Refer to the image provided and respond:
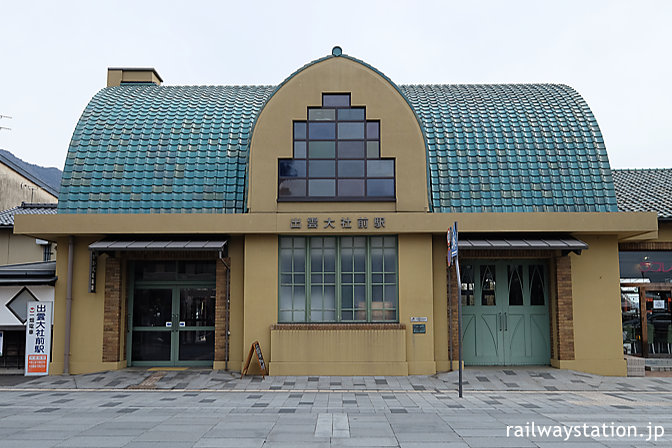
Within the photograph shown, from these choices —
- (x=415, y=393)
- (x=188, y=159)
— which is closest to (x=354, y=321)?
(x=415, y=393)

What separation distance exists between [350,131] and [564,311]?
7.53 meters

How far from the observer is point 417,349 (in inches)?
568

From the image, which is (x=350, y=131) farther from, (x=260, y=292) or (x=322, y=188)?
(x=260, y=292)

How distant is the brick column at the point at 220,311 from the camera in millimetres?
15070

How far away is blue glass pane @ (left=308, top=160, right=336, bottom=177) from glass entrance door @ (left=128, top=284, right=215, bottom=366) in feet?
14.5

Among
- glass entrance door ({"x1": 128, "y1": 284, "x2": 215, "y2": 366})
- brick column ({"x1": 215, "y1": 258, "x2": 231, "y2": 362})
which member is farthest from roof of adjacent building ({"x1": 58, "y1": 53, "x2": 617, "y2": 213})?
glass entrance door ({"x1": 128, "y1": 284, "x2": 215, "y2": 366})

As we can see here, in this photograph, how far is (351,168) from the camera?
49.6 ft

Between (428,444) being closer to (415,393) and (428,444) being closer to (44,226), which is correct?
(415,393)

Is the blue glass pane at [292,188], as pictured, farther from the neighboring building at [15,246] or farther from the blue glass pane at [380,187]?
the neighboring building at [15,246]

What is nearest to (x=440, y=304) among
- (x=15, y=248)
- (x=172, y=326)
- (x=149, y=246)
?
(x=172, y=326)

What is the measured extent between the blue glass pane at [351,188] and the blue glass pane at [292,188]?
1.00m

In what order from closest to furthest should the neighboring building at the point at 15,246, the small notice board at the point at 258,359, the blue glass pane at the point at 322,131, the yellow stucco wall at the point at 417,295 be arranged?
the small notice board at the point at 258,359 → the yellow stucco wall at the point at 417,295 → the blue glass pane at the point at 322,131 → the neighboring building at the point at 15,246

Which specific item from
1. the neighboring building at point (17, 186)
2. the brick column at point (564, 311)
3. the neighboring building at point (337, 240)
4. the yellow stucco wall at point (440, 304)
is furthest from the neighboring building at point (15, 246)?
the brick column at point (564, 311)

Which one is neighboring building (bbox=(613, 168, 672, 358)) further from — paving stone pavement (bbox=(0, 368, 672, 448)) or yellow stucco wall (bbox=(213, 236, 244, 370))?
yellow stucco wall (bbox=(213, 236, 244, 370))
